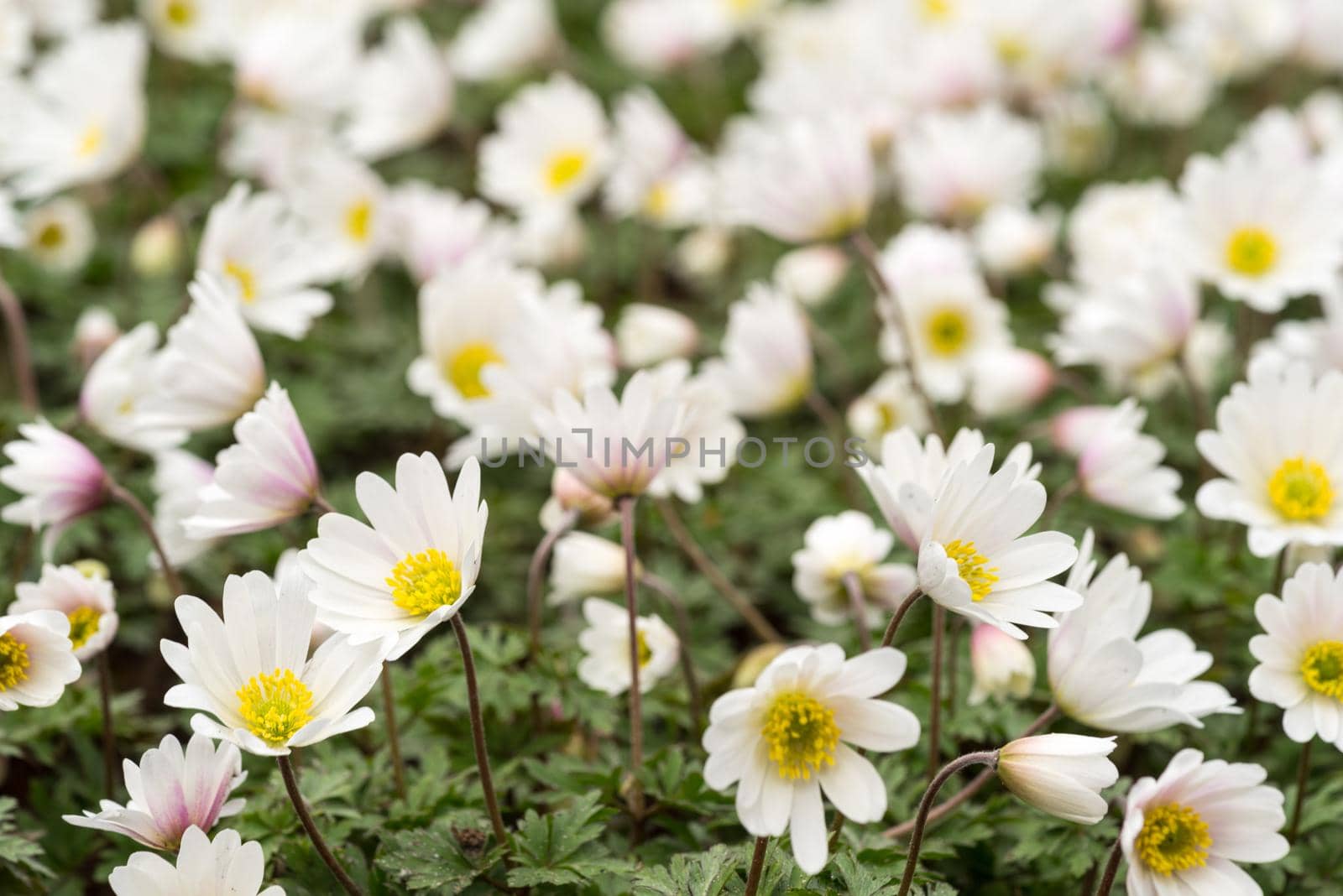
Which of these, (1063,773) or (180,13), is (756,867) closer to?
(1063,773)

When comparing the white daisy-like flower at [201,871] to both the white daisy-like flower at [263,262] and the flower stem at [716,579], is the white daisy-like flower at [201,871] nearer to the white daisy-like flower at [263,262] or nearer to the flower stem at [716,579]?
the flower stem at [716,579]

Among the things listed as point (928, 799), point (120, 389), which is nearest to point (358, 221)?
point (120, 389)

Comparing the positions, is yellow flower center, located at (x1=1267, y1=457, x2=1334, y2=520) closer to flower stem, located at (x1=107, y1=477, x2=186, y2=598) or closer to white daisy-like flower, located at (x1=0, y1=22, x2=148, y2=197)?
flower stem, located at (x1=107, y1=477, x2=186, y2=598)

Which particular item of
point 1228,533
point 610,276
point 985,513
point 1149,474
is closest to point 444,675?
point 985,513

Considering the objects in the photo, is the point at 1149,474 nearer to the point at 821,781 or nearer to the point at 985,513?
the point at 985,513

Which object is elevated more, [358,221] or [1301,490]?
[1301,490]

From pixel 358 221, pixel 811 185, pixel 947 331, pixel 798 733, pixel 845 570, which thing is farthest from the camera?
pixel 358 221
